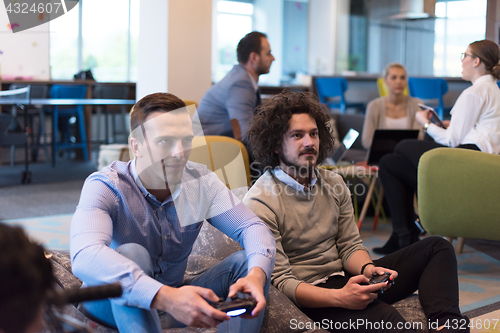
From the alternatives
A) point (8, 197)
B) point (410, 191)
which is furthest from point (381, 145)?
point (8, 197)

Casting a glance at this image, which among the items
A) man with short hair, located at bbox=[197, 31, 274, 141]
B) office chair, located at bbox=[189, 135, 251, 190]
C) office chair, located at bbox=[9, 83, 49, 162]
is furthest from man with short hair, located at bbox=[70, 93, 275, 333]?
office chair, located at bbox=[9, 83, 49, 162]

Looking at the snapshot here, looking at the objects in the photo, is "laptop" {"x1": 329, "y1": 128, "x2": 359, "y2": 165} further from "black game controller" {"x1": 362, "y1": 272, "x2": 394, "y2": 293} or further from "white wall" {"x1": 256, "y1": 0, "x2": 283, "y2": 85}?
"white wall" {"x1": 256, "y1": 0, "x2": 283, "y2": 85}

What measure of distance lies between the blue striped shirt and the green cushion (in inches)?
52.3

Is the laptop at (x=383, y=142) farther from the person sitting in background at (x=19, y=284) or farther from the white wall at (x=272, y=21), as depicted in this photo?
the white wall at (x=272, y=21)

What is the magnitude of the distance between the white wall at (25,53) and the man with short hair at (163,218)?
6.21 meters

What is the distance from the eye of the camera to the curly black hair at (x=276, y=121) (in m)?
1.63

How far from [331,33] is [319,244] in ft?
29.4

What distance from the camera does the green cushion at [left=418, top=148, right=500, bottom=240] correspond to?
2295 millimetres

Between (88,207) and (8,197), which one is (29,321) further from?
(8,197)

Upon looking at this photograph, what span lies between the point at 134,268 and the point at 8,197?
356 cm

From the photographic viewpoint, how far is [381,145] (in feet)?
10.1

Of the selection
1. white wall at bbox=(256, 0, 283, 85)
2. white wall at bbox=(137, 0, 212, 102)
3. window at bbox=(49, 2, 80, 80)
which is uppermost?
white wall at bbox=(256, 0, 283, 85)

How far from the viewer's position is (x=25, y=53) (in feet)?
22.9

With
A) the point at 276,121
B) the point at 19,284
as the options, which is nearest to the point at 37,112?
the point at 276,121
